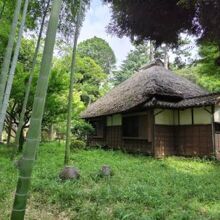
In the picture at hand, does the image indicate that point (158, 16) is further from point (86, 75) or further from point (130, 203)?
point (86, 75)

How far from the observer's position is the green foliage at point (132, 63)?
33.7 meters

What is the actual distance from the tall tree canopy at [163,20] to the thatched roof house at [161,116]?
323cm

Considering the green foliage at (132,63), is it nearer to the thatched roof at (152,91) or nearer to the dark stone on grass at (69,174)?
the thatched roof at (152,91)

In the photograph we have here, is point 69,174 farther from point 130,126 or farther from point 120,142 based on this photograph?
point 120,142

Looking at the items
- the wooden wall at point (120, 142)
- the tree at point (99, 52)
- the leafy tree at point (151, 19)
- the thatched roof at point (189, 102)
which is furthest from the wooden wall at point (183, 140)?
the tree at point (99, 52)

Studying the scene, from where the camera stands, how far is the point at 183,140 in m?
12.9

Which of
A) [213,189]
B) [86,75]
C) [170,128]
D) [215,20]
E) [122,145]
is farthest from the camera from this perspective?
[86,75]

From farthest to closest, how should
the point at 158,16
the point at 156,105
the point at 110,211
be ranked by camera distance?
1. the point at 156,105
2. the point at 158,16
3. the point at 110,211

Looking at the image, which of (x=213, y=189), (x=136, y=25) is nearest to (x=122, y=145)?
(x=136, y=25)

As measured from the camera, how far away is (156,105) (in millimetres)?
12156

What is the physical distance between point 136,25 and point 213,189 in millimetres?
5746

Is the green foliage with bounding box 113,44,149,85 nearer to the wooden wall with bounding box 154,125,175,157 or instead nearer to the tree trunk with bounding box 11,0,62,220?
the wooden wall with bounding box 154,125,175,157

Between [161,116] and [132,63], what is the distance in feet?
73.2

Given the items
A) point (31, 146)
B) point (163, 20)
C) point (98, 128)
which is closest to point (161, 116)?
point (163, 20)
